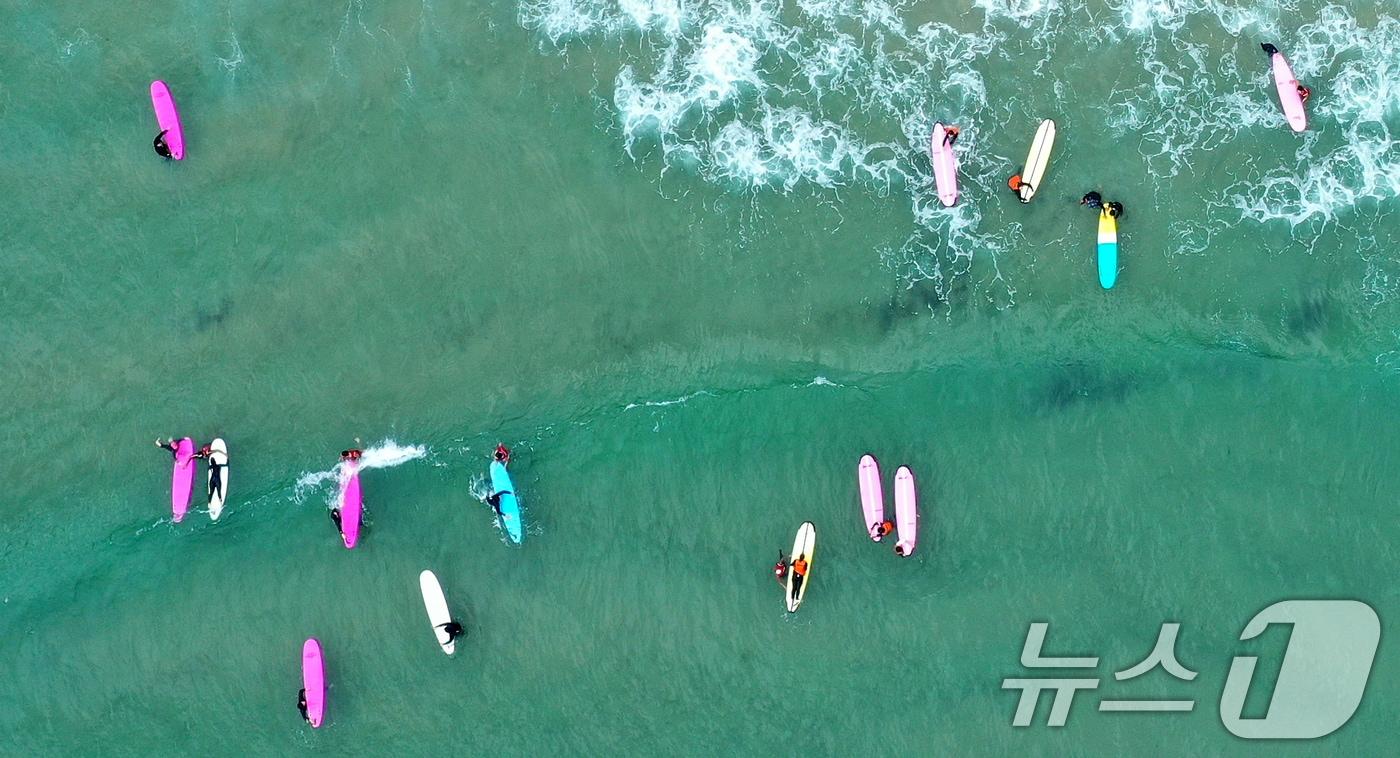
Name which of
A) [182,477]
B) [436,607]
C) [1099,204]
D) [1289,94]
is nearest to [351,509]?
[436,607]

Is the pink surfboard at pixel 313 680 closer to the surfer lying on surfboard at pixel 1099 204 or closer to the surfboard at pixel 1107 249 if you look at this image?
the surfboard at pixel 1107 249

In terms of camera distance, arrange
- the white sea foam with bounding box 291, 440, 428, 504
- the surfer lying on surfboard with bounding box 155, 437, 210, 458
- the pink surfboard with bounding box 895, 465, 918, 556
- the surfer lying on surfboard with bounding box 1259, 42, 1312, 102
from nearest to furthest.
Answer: the surfer lying on surfboard with bounding box 155, 437, 210, 458
the pink surfboard with bounding box 895, 465, 918, 556
the white sea foam with bounding box 291, 440, 428, 504
the surfer lying on surfboard with bounding box 1259, 42, 1312, 102

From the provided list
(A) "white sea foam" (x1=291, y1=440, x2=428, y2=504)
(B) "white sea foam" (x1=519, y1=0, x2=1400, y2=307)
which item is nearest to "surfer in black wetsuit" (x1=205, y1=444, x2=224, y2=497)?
(A) "white sea foam" (x1=291, y1=440, x2=428, y2=504)

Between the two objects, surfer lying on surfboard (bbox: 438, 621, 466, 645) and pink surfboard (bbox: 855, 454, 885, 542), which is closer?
surfer lying on surfboard (bbox: 438, 621, 466, 645)

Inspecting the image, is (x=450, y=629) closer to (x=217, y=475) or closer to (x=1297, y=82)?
(x=217, y=475)

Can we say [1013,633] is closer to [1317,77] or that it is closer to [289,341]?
[1317,77]

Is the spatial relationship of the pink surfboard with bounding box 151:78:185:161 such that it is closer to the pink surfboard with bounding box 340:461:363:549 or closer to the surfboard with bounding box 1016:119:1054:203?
the pink surfboard with bounding box 340:461:363:549

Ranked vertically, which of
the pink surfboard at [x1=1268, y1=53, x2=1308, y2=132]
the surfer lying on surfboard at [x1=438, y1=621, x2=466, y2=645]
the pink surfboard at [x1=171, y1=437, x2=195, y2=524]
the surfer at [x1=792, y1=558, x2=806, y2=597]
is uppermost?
the pink surfboard at [x1=1268, y1=53, x2=1308, y2=132]
